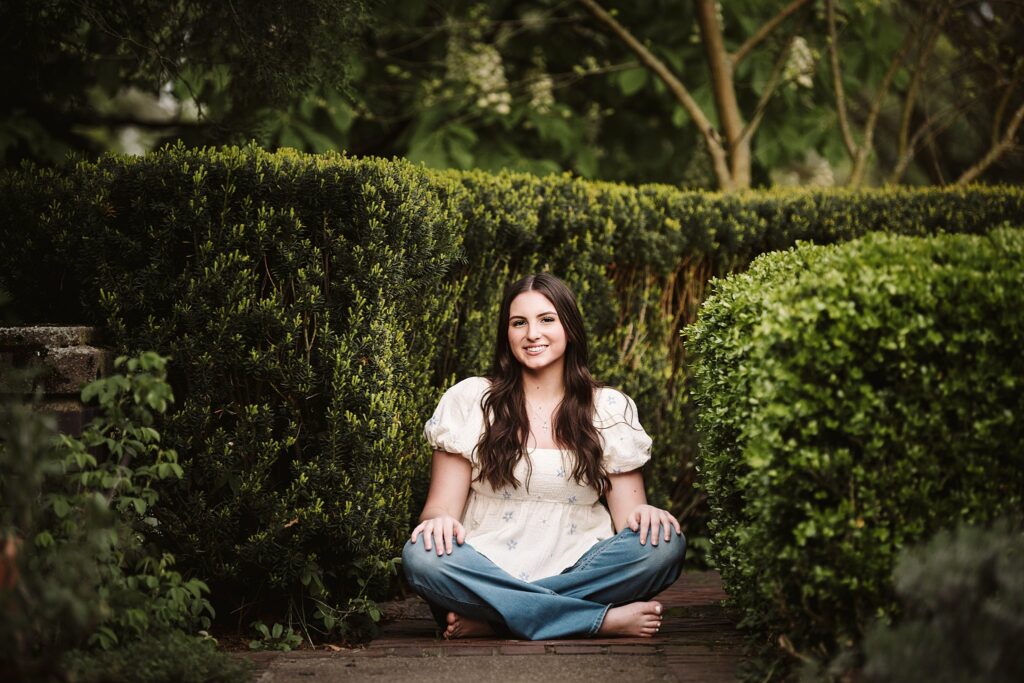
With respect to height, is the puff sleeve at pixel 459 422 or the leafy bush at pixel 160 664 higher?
the puff sleeve at pixel 459 422

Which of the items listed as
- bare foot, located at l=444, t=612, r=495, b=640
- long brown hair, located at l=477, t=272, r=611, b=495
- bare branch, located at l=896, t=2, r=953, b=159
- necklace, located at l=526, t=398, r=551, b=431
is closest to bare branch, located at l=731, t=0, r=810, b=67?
bare branch, located at l=896, t=2, r=953, b=159

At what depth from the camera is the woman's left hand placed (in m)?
4.18

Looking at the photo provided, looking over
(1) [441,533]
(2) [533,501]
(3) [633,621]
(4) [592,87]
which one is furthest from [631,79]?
(3) [633,621]

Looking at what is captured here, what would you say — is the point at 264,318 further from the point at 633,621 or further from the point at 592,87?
the point at 592,87

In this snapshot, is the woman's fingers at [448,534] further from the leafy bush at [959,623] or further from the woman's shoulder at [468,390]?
the leafy bush at [959,623]

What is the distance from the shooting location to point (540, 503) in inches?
171

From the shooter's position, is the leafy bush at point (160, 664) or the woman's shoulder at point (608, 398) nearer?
the leafy bush at point (160, 664)

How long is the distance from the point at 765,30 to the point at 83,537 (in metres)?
6.49

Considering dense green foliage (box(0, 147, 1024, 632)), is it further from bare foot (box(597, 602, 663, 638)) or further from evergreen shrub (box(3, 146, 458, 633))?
bare foot (box(597, 602, 663, 638))

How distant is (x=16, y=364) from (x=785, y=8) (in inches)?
247

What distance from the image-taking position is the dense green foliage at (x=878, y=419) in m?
3.07

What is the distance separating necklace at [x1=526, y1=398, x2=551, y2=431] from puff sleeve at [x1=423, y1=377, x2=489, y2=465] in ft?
0.76

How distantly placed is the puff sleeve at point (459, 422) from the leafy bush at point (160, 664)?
1287mm

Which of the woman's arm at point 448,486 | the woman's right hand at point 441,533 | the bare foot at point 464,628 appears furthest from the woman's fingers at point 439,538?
the bare foot at point 464,628
